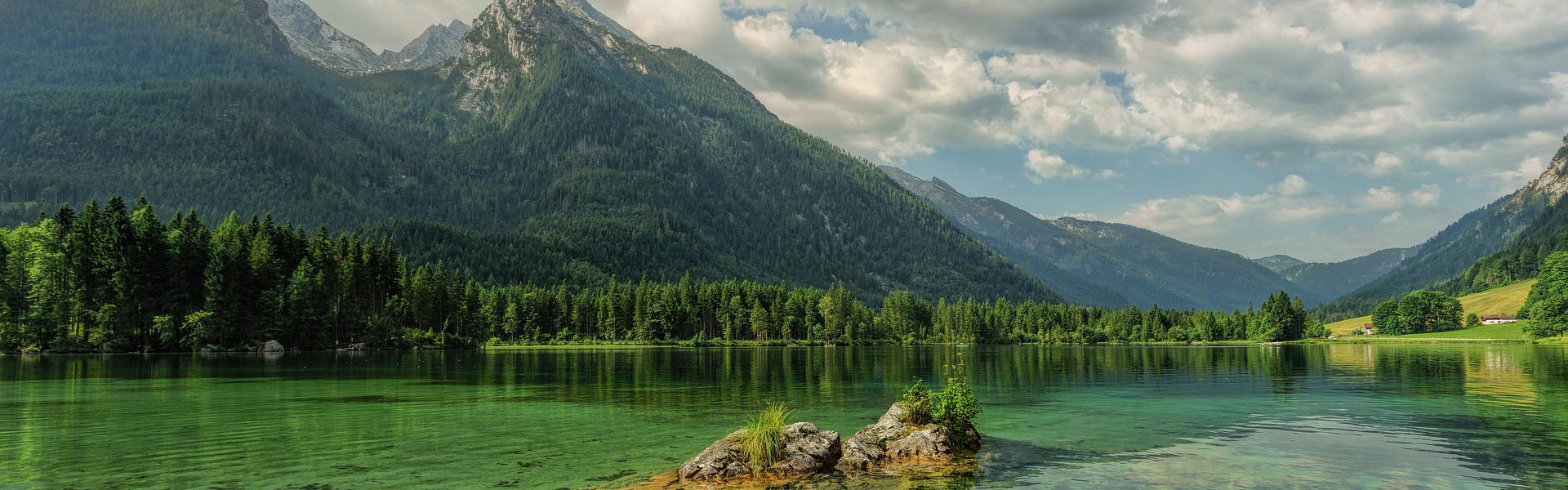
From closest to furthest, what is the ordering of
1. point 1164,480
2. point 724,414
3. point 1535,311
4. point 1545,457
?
point 1164,480
point 1545,457
point 724,414
point 1535,311

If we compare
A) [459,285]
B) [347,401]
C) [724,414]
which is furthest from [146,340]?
[724,414]

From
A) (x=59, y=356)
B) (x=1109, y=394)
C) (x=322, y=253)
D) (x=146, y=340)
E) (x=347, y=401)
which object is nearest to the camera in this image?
(x=347, y=401)

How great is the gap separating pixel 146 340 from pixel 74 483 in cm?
11386

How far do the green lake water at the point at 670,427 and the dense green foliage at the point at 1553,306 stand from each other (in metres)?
129

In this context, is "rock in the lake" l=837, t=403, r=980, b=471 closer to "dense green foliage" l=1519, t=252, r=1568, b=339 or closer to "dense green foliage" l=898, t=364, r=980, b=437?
"dense green foliage" l=898, t=364, r=980, b=437

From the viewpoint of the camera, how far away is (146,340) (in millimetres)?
110250

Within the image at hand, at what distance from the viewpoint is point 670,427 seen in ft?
118

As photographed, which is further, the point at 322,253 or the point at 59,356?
the point at 322,253

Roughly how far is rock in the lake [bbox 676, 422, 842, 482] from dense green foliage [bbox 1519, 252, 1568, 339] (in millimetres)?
209617

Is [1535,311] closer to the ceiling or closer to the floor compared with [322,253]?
closer to the floor

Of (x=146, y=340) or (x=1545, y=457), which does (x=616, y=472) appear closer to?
(x=1545, y=457)

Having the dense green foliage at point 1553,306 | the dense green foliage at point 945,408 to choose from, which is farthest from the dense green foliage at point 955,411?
the dense green foliage at point 1553,306

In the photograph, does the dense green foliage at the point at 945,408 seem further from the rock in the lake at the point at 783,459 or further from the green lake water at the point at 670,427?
the rock in the lake at the point at 783,459

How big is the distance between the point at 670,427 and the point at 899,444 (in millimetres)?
12198
